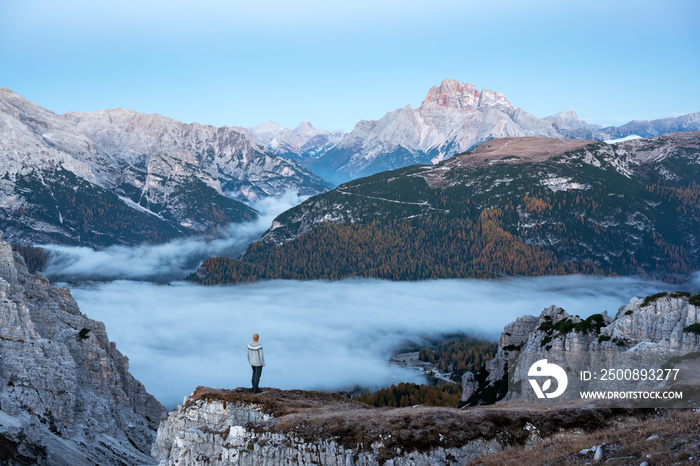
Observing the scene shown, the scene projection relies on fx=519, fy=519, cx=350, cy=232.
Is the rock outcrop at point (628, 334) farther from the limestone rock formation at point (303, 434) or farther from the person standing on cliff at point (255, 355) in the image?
the person standing on cliff at point (255, 355)

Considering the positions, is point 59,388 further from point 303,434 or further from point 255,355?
point 303,434

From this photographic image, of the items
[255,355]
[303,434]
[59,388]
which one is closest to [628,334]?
[303,434]

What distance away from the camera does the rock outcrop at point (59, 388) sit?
86894 millimetres

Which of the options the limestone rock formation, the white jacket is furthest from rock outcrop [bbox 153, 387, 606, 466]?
the white jacket

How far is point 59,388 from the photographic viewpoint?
100000 mm

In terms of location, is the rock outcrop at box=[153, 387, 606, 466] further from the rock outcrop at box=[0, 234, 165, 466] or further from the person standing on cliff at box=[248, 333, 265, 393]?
the rock outcrop at box=[0, 234, 165, 466]

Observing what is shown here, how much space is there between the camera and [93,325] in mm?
127750

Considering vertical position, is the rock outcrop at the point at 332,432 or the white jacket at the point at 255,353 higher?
the white jacket at the point at 255,353

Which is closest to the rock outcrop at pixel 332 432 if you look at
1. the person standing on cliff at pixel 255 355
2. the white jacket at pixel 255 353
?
the person standing on cliff at pixel 255 355

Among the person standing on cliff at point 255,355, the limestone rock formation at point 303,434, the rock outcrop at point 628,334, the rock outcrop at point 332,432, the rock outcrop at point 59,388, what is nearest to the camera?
the rock outcrop at point 332,432

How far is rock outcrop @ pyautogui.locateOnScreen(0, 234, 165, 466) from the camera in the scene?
86.9 m

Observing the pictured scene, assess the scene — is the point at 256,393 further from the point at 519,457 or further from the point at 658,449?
the point at 658,449

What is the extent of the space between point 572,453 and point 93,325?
4856 inches

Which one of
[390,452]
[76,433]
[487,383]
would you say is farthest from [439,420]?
[76,433]
